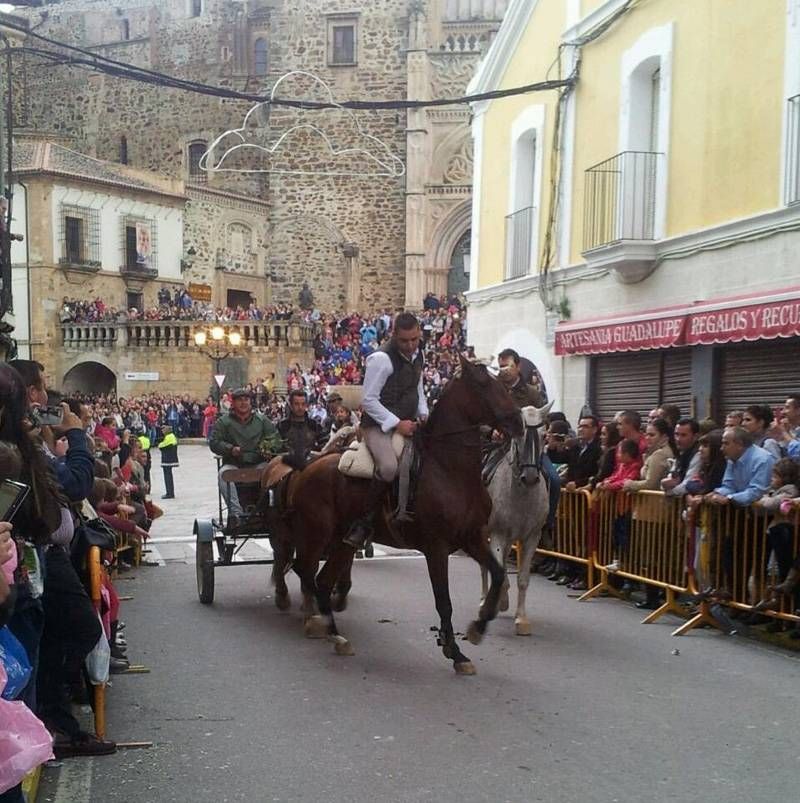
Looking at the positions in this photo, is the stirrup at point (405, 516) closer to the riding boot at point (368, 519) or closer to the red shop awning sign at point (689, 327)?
the riding boot at point (368, 519)

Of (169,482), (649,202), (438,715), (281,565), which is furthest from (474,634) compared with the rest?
(169,482)

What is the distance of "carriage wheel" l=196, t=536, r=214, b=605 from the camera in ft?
30.6

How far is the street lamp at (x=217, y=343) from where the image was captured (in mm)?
33500

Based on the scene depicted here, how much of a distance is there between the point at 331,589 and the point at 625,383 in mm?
8241

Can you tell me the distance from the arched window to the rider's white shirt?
48.2 metres

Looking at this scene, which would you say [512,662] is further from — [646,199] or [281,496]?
[646,199]

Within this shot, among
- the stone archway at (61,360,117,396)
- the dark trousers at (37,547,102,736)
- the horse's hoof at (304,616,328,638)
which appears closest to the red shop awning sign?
the horse's hoof at (304,616,328,638)

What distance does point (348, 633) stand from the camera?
8094mm

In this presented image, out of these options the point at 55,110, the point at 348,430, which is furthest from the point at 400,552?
the point at 55,110

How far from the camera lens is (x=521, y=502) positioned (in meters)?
8.70

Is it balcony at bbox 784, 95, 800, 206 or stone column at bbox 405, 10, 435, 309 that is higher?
stone column at bbox 405, 10, 435, 309

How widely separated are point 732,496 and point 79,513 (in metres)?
5.03

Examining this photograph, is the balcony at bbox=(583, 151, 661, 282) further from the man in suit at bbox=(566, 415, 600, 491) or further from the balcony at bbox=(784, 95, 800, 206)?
the man in suit at bbox=(566, 415, 600, 491)

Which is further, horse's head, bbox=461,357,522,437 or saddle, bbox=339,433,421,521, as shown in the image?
saddle, bbox=339,433,421,521
